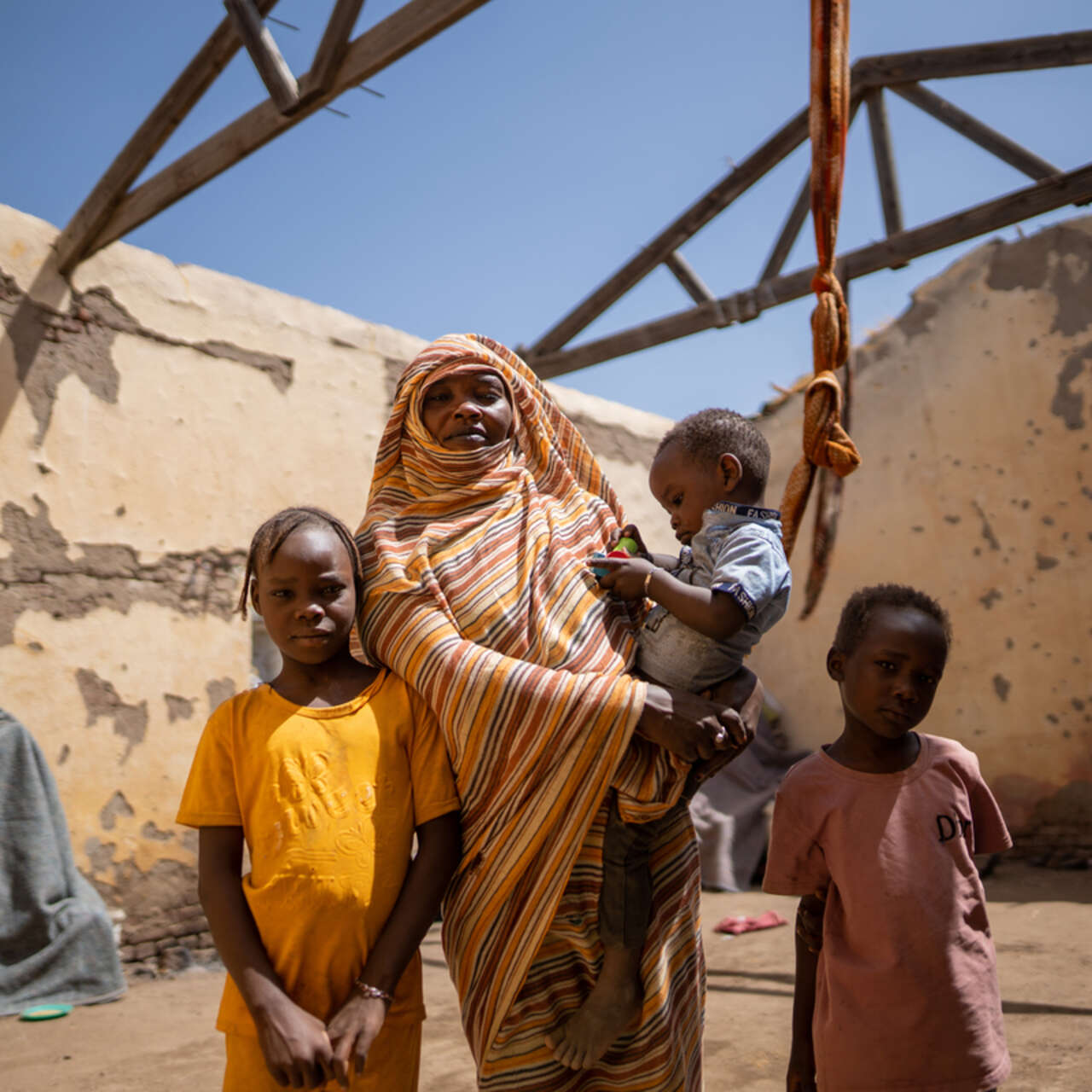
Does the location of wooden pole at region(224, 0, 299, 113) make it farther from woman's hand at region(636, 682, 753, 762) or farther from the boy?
woman's hand at region(636, 682, 753, 762)

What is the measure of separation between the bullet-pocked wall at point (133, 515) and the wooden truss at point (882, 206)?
2.02 meters

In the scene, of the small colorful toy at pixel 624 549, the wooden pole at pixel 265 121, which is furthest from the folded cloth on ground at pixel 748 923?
the wooden pole at pixel 265 121

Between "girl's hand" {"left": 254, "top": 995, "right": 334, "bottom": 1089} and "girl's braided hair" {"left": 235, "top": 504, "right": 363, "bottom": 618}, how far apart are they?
2.23 ft

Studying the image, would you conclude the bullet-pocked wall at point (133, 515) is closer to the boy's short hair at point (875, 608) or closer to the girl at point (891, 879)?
the girl at point (891, 879)

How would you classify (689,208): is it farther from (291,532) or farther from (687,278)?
(291,532)

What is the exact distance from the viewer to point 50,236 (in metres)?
4.68

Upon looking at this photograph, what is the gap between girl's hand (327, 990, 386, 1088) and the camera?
1.48 m

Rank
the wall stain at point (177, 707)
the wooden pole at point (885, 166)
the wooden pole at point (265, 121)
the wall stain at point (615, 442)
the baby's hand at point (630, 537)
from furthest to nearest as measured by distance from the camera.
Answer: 1. the wall stain at point (615, 442)
2. the wooden pole at point (885, 166)
3. the wall stain at point (177, 707)
4. the wooden pole at point (265, 121)
5. the baby's hand at point (630, 537)

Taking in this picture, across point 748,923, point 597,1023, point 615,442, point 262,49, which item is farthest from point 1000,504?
point 597,1023

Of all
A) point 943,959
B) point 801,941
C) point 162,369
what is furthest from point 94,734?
point 943,959

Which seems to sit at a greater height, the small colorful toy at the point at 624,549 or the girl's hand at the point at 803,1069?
the small colorful toy at the point at 624,549

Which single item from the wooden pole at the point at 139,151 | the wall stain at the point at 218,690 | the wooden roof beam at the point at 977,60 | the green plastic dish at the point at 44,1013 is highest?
the wooden roof beam at the point at 977,60

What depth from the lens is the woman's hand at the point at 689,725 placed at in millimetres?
1612

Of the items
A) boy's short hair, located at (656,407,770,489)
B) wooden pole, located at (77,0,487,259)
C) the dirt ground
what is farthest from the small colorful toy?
wooden pole, located at (77,0,487,259)
